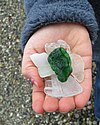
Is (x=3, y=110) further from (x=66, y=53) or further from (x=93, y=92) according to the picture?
(x=66, y=53)

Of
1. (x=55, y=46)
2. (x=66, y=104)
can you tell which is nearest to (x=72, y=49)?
(x=55, y=46)

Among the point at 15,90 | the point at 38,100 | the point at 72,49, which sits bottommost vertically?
the point at 15,90

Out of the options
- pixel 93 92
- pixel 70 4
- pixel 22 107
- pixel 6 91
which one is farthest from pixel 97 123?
pixel 70 4

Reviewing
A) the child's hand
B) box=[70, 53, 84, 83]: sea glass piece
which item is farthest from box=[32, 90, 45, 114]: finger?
box=[70, 53, 84, 83]: sea glass piece

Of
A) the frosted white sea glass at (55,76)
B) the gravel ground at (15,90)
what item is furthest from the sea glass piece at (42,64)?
the gravel ground at (15,90)

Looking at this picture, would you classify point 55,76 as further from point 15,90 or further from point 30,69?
point 15,90

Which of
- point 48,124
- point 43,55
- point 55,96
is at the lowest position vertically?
point 48,124

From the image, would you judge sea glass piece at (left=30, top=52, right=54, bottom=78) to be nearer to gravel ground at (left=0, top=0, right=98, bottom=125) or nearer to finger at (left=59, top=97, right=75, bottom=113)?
finger at (left=59, top=97, right=75, bottom=113)
